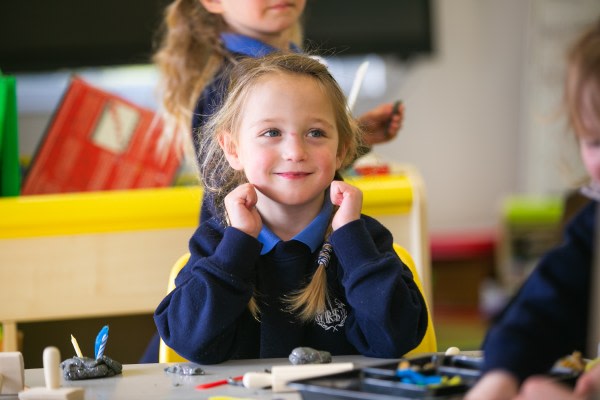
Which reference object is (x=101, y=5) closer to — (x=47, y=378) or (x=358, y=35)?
(x=358, y=35)

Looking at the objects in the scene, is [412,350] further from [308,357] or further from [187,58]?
[187,58]

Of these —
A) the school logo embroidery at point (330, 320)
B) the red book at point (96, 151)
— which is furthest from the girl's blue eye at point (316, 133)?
the red book at point (96, 151)

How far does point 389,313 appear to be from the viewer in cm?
121

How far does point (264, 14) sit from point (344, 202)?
0.61 m

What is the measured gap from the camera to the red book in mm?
2219

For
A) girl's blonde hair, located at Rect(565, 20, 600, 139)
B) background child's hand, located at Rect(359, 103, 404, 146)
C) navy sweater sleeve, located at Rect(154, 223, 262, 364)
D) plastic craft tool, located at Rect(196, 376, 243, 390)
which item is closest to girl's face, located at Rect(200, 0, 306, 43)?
background child's hand, located at Rect(359, 103, 404, 146)

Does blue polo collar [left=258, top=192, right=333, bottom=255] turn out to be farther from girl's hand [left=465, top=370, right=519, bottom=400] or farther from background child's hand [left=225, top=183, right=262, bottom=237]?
girl's hand [left=465, top=370, right=519, bottom=400]

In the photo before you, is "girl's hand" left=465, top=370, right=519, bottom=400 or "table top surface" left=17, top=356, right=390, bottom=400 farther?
"table top surface" left=17, top=356, right=390, bottom=400

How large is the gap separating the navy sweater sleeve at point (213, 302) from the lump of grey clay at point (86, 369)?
0.38ft

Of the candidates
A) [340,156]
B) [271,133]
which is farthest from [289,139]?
[340,156]

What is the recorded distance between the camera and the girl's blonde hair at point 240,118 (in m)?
1.29

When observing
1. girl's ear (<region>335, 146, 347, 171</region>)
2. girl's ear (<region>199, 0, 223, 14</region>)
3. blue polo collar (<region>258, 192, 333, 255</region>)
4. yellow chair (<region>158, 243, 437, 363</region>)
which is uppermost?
girl's ear (<region>199, 0, 223, 14</region>)

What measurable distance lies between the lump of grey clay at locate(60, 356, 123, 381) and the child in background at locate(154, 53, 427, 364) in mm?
116

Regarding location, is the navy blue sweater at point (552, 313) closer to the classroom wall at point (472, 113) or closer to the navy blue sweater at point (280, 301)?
the navy blue sweater at point (280, 301)
